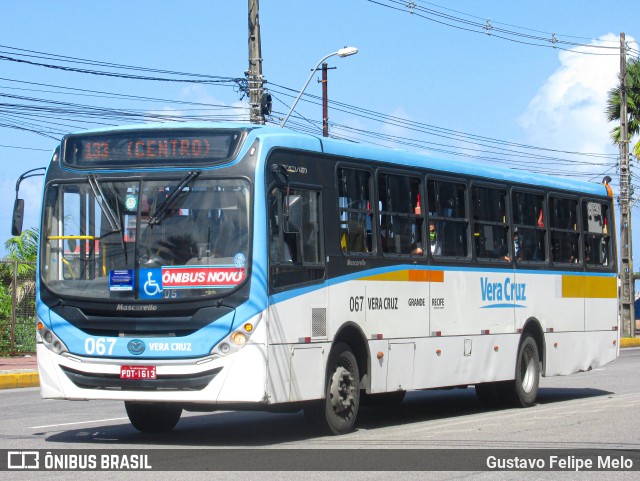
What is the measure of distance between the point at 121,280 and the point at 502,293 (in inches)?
268

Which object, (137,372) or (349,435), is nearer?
(137,372)

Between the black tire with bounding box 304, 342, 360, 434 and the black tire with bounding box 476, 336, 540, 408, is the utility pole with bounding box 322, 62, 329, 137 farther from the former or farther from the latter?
the black tire with bounding box 304, 342, 360, 434

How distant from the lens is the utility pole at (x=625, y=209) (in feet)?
147

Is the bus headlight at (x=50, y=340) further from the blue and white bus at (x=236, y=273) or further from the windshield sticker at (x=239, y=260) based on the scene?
the windshield sticker at (x=239, y=260)

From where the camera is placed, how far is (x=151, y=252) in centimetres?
1234

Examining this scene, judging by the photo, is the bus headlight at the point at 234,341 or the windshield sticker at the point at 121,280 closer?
the bus headlight at the point at 234,341

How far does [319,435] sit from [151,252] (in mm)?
2826

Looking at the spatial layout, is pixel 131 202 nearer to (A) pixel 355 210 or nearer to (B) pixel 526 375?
(A) pixel 355 210

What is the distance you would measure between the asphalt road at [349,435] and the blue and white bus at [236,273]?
0.49 meters

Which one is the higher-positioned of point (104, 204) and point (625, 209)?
point (625, 209)

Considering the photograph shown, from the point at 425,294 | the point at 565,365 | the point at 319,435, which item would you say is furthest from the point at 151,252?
the point at 565,365

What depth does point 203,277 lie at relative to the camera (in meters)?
12.1

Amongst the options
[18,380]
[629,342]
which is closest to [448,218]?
[18,380]

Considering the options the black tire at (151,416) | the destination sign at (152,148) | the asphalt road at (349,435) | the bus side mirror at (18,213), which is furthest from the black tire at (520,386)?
the bus side mirror at (18,213)
